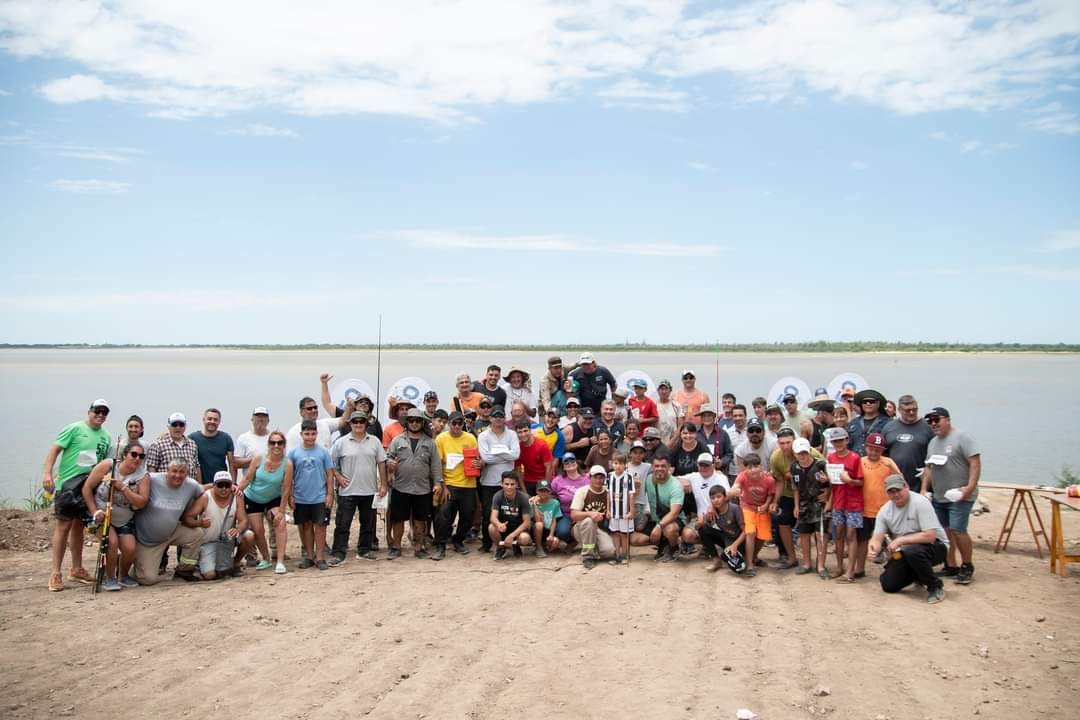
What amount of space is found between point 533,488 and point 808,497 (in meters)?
3.14

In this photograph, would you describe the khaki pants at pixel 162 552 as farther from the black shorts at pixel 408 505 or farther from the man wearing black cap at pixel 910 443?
the man wearing black cap at pixel 910 443

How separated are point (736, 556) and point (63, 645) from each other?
5829 mm

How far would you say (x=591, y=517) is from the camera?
8.89m

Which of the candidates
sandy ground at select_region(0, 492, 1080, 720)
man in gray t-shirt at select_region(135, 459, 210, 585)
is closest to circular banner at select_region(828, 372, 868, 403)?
sandy ground at select_region(0, 492, 1080, 720)

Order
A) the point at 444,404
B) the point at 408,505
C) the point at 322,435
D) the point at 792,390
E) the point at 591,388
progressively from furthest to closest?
the point at 444,404
the point at 792,390
the point at 591,388
the point at 322,435
the point at 408,505

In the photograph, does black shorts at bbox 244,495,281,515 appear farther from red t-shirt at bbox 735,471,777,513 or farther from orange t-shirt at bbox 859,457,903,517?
orange t-shirt at bbox 859,457,903,517

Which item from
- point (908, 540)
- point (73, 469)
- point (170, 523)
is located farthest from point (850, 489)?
point (73, 469)

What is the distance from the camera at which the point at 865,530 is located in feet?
26.5

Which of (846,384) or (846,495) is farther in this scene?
(846,384)

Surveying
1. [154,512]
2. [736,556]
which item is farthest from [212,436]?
[736,556]

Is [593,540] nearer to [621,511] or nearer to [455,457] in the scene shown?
[621,511]

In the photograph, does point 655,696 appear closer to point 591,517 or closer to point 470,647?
point 470,647

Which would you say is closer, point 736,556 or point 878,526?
point 878,526

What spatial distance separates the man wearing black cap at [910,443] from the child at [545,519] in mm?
3545
